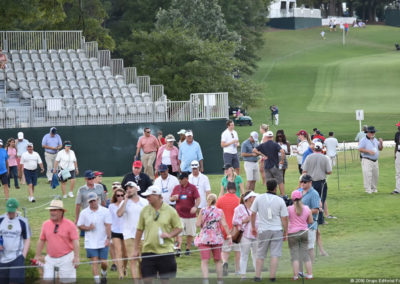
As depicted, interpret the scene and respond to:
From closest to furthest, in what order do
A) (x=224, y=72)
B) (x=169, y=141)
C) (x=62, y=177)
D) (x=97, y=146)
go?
(x=169, y=141) < (x=62, y=177) < (x=97, y=146) < (x=224, y=72)

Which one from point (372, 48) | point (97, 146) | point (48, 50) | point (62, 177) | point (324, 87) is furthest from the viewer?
point (372, 48)

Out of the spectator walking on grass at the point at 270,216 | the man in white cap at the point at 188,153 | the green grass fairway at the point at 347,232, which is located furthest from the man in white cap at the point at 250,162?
the spectator walking on grass at the point at 270,216

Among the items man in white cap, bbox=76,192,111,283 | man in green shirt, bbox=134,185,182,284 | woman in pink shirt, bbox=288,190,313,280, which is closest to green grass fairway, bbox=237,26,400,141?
woman in pink shirt, bbox=288,190,313,280

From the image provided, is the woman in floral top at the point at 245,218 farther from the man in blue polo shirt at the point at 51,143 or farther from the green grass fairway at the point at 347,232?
the man in blue polo shirt at the point at 51,143

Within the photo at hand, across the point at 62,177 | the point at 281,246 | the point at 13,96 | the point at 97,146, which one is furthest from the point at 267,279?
the point at 13,96

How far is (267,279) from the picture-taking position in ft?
44.2

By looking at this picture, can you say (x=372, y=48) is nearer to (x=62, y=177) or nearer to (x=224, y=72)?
(x=224, y=72)

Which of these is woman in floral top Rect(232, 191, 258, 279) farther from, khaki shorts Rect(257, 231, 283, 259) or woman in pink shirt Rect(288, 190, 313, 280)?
woman in pink shirt Rect(288, 190, 313, 280)

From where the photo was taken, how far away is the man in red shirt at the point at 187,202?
57.0 feet

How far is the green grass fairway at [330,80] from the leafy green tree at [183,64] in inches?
385

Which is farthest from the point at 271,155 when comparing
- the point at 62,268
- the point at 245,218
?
the point at 62,268

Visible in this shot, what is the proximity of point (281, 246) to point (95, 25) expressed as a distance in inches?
1485

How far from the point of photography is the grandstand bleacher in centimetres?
3538

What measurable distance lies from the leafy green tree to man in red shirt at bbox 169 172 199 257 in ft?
94.1
